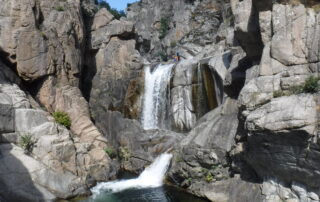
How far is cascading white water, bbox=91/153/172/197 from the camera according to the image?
18953mm

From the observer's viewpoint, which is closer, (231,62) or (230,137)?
(230,137)

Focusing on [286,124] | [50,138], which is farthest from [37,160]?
[286,124]

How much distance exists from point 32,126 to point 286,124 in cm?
1450

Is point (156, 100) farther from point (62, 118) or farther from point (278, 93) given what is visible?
point (278, 93)

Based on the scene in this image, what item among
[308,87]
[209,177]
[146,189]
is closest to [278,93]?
[308,87]

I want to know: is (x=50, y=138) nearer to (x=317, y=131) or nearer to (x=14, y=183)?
(x=14, y=183)

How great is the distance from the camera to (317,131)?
1152 cm

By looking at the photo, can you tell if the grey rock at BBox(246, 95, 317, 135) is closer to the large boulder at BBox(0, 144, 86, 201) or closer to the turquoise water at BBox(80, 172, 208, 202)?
the turquoise water at BBox(80, 172, 208, 202)

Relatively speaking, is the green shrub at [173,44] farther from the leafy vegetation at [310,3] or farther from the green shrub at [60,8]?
the leafy vegetation at [310,3]

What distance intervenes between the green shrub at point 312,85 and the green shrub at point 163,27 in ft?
147

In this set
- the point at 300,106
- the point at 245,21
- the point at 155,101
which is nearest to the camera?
the point at 300,106

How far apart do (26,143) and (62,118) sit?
397 cm

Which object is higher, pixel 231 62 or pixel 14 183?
pixel 231 62

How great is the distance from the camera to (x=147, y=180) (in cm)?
2002
